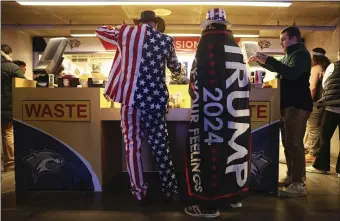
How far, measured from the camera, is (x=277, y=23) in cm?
700

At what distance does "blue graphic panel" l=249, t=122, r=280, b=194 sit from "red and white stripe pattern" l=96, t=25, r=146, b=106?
1.34m

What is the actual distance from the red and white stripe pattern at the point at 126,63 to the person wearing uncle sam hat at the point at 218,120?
1.88 feet

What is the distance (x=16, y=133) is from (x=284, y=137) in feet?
9.29

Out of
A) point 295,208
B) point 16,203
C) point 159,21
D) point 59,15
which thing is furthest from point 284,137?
point 59,15

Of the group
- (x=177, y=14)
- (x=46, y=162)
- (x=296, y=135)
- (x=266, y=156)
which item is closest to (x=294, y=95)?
(x=296, y=135)

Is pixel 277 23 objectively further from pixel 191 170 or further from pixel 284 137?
pixel 191 170

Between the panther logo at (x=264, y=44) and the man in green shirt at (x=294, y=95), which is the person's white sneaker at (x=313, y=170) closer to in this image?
the man in green shirt at (x=294, y=95)

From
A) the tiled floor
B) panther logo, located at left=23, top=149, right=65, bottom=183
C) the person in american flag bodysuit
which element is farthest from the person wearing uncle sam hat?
panther logo, located at left=23, top=149, right=65, bottom=183

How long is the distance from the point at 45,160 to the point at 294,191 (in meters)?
2.55

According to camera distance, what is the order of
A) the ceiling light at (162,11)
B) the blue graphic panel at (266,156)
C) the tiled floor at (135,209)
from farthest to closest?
the ceiling light at (162,11), the blue graphic panel at (266,156), the tiled floor at (135,209)

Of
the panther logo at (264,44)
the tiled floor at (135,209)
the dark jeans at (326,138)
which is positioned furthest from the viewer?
the panther logo at (264,44)

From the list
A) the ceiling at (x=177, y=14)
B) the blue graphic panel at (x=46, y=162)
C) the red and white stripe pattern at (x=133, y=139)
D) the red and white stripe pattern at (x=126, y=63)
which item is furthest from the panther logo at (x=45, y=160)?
the ceiling at (x=177, y=14)

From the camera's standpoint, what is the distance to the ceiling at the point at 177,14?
584 cm

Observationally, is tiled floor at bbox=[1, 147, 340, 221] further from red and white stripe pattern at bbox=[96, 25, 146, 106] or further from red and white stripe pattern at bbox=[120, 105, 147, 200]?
red and white stripe pattern at bbox=[96, 25, 146, 106]
